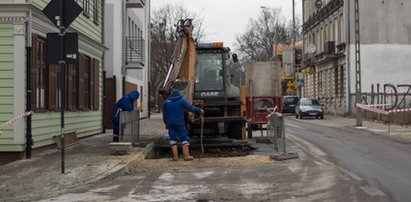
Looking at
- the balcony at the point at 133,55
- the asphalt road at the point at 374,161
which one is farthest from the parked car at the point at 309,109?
the asphalt road at the point at 374,161

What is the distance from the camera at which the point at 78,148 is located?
50.2 ft

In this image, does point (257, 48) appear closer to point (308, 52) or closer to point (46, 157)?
point (308, 52)

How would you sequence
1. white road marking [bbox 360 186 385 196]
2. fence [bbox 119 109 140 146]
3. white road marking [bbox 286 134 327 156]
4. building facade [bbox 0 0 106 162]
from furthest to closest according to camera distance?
white road marking [bbox 286 134 327 156] < fence [bbox 119 109 140 146] < building facade [bbox 0 0 106 162] < white road marking [bbox 360 186 385 196]

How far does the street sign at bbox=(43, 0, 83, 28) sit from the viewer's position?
414 inches

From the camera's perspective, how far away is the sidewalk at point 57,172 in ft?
29.4

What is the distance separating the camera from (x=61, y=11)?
10531mm

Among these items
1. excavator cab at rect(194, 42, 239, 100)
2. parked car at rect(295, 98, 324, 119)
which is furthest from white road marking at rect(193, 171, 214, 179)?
parked car at rect(295, 98, 324, 119)

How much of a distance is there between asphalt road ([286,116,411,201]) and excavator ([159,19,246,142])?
2782 mm

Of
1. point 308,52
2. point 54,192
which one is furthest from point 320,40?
point 54,192

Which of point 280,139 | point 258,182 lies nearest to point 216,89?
point 280,139

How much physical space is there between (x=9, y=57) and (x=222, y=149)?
22.5 ft

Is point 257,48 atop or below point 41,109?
atop

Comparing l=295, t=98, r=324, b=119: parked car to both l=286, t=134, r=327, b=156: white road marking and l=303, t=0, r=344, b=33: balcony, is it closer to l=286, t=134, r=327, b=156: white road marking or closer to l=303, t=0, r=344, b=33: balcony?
l=303, t=0, r=344, b=33: balcony

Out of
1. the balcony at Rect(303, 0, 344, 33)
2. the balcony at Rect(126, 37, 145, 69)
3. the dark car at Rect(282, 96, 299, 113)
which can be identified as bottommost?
the dark car at Rect(282, 96, 299, 113)
